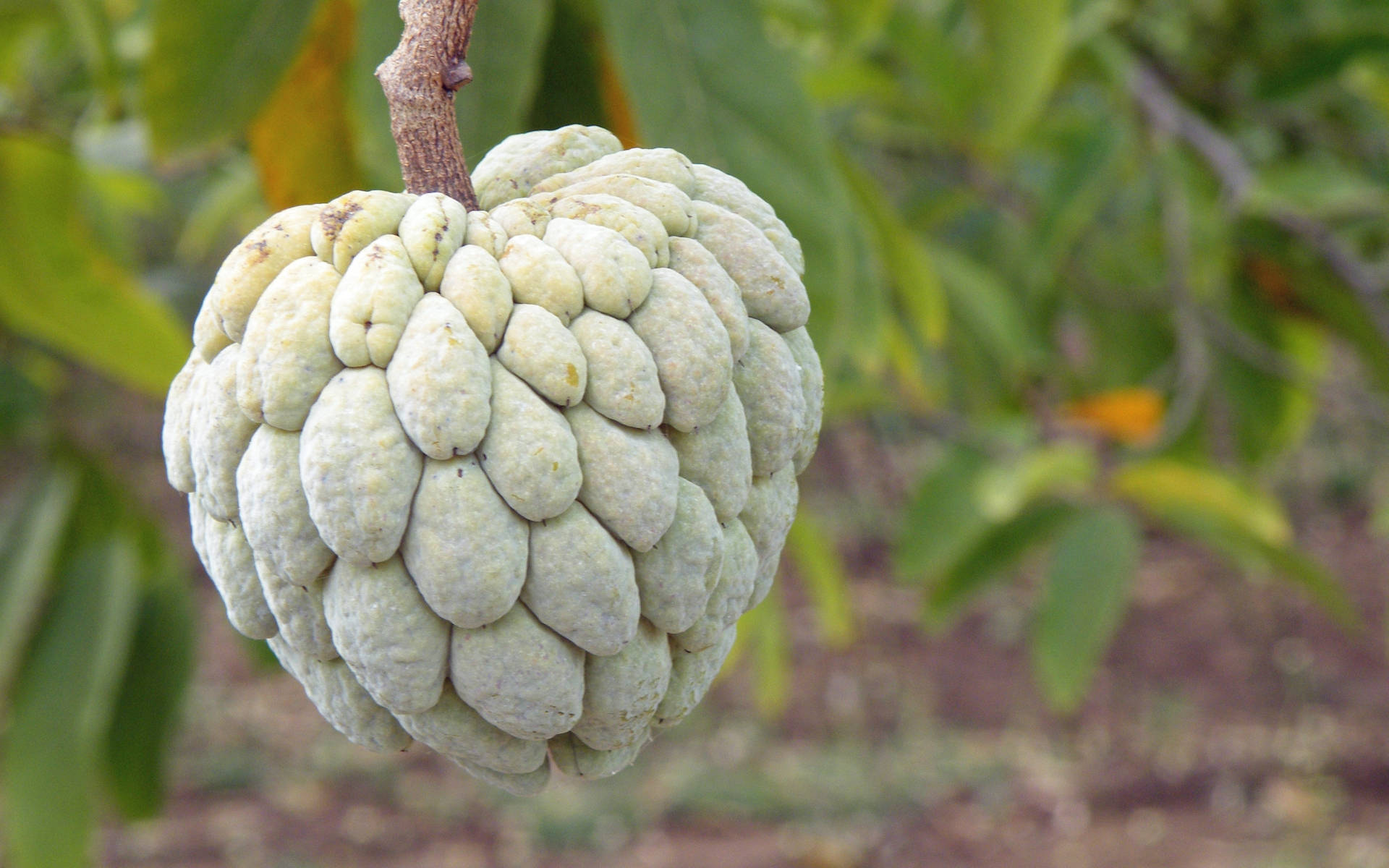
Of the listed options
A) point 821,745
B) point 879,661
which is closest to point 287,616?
point 821,745

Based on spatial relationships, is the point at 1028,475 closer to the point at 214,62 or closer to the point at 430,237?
the point at 214,62

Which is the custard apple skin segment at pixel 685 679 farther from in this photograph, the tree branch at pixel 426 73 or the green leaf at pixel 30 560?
the green leaf at pixel 30 560

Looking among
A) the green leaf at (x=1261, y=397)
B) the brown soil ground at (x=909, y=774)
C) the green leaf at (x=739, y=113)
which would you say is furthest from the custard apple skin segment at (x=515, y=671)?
the brown soil ground at (x=909, y=774)

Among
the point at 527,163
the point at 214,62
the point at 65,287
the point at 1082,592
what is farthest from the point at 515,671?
the point at 1082,592

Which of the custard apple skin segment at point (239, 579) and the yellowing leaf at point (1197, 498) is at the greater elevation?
the yellowing leaf at point (1197, 498)

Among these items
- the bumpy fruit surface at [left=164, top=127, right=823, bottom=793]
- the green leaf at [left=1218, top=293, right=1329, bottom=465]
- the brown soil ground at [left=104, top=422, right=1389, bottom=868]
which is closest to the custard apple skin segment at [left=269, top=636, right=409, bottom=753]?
the bumpy fruit surface at [left=164, top=127, right=823, bottom=793]

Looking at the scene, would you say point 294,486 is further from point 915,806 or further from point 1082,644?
point 915,806
